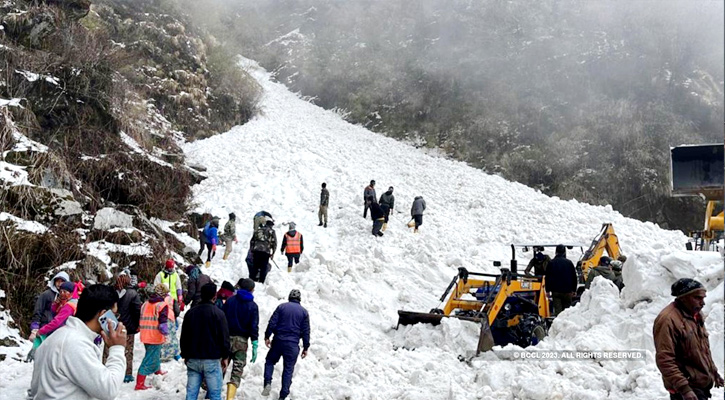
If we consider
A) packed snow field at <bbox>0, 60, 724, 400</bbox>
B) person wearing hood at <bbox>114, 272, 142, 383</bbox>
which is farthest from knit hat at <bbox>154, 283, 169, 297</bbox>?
packed snow field at <bbox>0, 60, 724, 400</bbox>

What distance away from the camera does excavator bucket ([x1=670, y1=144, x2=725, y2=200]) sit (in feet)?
16.4

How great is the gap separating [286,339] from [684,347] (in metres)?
4.38

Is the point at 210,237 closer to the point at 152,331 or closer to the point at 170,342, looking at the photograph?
the point at 170,342

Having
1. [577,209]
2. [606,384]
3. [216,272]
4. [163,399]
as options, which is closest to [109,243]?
[216,272]

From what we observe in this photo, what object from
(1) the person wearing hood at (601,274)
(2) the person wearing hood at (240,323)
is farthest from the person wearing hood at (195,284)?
(1) the person wearing hood at (601,274)

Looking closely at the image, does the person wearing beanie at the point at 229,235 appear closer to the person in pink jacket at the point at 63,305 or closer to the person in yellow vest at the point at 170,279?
the person in yellow vest at the point at 170,279

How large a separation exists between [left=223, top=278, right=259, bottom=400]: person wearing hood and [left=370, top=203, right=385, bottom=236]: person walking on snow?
8.49m

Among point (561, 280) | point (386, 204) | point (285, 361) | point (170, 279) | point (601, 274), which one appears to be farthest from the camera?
point (386, 204)

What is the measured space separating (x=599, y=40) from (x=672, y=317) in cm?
3498

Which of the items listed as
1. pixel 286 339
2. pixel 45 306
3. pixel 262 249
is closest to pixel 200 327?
pixel 286 339

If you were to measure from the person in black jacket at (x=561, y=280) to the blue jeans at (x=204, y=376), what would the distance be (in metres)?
6.26

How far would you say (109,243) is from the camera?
35.7ft

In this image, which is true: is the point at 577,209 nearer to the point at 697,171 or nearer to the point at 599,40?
the point at 697,171

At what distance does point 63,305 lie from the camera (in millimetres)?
6879
